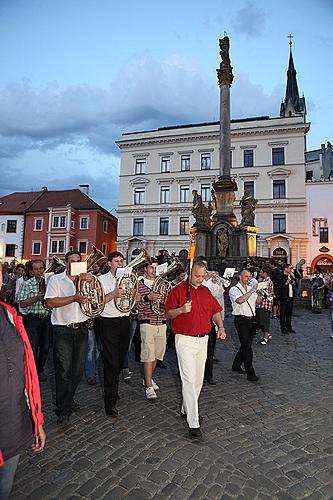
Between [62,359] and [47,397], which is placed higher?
[62,359]

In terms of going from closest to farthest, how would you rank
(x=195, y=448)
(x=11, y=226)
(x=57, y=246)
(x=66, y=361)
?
(x=195, y=448)
(x=66, y=361)
(x=57, y=246)
(x=11, y=226)

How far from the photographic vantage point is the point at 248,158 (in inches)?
1845

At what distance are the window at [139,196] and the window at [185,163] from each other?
5951 mm

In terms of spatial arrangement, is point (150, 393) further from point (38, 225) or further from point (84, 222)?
point (38, 225)

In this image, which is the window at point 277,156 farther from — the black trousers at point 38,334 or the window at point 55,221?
the black trousers at point 38,334

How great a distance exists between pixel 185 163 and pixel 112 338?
45.2 meters

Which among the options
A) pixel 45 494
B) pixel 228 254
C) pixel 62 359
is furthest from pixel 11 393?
pixel 228 254

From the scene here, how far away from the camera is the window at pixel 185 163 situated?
4850cm

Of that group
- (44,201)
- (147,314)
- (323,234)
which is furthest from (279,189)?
(147,314)

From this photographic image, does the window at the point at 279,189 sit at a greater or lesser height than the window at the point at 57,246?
greater

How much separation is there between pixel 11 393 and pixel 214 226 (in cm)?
2110

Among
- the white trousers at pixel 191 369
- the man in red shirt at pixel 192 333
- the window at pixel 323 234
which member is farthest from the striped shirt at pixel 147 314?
the window at pixel 323 234

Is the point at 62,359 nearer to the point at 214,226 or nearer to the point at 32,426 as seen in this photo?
the point at 32,426

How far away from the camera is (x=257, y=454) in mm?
4246
